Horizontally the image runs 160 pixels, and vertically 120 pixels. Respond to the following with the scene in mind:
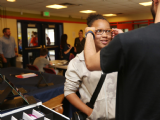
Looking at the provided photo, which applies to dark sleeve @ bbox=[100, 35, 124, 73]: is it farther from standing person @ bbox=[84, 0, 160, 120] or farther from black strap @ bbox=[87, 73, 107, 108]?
black strap @ bbox=[87, 73, 107, 108]

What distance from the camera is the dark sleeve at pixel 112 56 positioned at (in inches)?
26.3

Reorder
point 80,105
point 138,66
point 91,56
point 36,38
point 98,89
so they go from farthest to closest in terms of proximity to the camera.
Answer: point 36,38 < point 80,105 < point 98,89 < point 91,56 < point 138,66

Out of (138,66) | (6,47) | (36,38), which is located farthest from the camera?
(36,38)

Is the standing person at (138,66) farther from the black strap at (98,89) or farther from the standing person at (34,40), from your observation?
the standing person at (34,40)

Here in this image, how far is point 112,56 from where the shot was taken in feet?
2.24

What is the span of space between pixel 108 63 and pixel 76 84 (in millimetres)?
657

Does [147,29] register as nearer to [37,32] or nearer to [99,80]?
[99,80]

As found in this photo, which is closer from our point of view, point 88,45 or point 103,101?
point 88,45

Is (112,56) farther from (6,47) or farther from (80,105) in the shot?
(6,47)

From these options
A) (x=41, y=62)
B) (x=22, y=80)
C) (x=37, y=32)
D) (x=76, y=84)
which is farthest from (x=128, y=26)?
(x=76, y=84)

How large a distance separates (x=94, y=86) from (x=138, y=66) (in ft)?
1.90

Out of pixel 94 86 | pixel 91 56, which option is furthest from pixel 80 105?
pixel 91 56

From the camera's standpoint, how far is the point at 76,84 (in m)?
1.32

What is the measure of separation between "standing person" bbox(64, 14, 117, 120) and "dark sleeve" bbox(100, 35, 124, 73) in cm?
49
